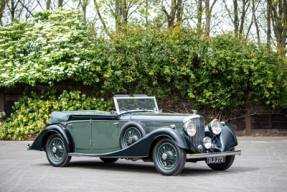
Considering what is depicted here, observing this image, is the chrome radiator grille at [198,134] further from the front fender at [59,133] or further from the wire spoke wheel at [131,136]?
the front fender at [59,133]

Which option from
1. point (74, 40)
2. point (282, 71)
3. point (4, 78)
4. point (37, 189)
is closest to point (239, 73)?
point (282, 71)

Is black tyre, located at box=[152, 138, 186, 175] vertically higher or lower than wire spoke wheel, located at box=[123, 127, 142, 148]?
lower

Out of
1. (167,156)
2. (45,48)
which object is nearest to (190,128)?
(167,156)

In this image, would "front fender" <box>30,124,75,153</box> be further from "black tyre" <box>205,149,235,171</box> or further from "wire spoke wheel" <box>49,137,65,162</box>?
"black tyre" <box>205,149,235,171</box>

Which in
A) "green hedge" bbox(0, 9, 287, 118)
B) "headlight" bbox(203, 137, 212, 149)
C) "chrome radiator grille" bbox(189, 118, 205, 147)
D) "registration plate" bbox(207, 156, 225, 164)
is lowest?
"registration plate" bbox(207, 156, 225, 164)

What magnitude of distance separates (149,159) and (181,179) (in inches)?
38.4

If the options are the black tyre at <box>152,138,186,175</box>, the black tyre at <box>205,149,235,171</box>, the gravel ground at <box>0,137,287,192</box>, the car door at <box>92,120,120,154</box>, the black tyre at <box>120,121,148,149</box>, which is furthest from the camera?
the car door at <box>92,120,120,154</box>

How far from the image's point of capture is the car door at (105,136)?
796cm

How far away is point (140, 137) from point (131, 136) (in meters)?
0.23

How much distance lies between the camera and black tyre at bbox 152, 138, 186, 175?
678 cm

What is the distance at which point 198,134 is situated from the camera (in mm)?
7445

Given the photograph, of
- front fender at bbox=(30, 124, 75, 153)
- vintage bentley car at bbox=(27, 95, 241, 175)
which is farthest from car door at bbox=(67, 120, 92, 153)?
front fender at bbox=(30, 124, 75, 153)

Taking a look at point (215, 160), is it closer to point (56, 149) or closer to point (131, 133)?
point (131, 133)

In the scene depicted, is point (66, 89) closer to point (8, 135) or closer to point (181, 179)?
point (8, 135)
